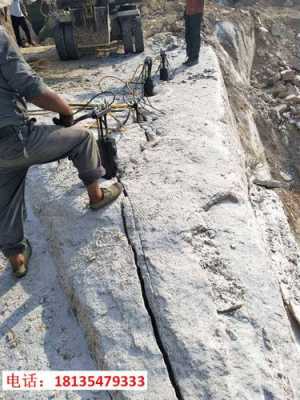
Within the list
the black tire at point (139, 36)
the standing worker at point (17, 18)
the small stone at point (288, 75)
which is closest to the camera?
the black tire at point (139, 36)

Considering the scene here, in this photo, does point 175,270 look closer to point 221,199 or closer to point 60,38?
point 221,199

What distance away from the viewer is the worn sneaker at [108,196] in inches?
155

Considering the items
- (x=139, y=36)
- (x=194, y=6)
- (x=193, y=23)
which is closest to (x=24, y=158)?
(x=193, y=23)

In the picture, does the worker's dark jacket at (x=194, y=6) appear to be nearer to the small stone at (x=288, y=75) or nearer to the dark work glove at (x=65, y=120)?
the small stone at (x=288, y=75)

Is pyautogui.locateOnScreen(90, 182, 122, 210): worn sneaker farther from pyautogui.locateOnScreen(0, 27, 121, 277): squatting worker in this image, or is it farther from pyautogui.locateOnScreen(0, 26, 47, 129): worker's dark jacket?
pyautogui.locateOnScreen(0, 26, 47, 129): worker's dark jacket

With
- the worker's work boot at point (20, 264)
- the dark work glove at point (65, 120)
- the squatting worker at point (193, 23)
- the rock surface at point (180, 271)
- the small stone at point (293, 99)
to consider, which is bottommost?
the small stone at point (293, 99)

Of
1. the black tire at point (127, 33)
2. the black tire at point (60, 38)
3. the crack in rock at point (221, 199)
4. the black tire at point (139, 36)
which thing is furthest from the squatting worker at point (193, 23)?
the crack in rock at point (221, 199)

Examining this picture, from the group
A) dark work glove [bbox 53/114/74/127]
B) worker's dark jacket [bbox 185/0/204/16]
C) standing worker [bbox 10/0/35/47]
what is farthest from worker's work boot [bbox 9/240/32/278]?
standing worker [bbox 10/0/35/47]

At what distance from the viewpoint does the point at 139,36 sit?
8367mm

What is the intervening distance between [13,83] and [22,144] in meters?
0.48

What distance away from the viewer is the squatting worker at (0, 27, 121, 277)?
2961 mm

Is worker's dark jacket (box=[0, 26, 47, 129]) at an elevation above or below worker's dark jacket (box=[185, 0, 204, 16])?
above

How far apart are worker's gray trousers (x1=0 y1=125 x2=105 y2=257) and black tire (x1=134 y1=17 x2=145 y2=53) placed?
550cm

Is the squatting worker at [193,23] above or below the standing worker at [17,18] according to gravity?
above
